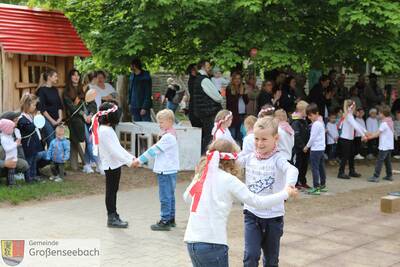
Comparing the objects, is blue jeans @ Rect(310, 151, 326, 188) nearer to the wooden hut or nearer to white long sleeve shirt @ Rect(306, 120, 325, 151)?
white long sleeve shirt @ Rect(306, 120, 325, 151)

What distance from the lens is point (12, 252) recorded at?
4.51m

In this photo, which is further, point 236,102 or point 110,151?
point 236,102

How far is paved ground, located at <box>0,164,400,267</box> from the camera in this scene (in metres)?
6.39

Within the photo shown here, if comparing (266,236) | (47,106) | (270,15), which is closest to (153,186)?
(47,106)

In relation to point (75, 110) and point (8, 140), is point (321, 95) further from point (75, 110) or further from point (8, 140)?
point (8, 140)

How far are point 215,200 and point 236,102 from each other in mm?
8395

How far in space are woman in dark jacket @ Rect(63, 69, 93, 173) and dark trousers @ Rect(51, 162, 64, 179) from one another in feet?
2.78

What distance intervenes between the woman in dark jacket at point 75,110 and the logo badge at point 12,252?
271 inches

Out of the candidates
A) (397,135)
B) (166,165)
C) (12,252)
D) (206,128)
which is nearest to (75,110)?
(206,128)

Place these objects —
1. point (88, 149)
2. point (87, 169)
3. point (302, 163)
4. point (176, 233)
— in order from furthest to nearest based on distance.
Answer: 1. point (88, 149)
2. point (87, 169)
3. point (302, 163)
4. point (176, 233)

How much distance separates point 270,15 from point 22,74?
5099 millimetres

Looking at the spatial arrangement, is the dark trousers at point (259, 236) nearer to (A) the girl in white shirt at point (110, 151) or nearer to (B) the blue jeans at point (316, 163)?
(A) the girl in white shirt at point (110, 151)

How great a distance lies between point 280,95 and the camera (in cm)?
1286

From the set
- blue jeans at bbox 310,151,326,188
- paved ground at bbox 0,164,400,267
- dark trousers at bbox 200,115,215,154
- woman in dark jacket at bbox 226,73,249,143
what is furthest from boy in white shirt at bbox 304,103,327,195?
woman in dark jacket at bbox 226,73,249,143
